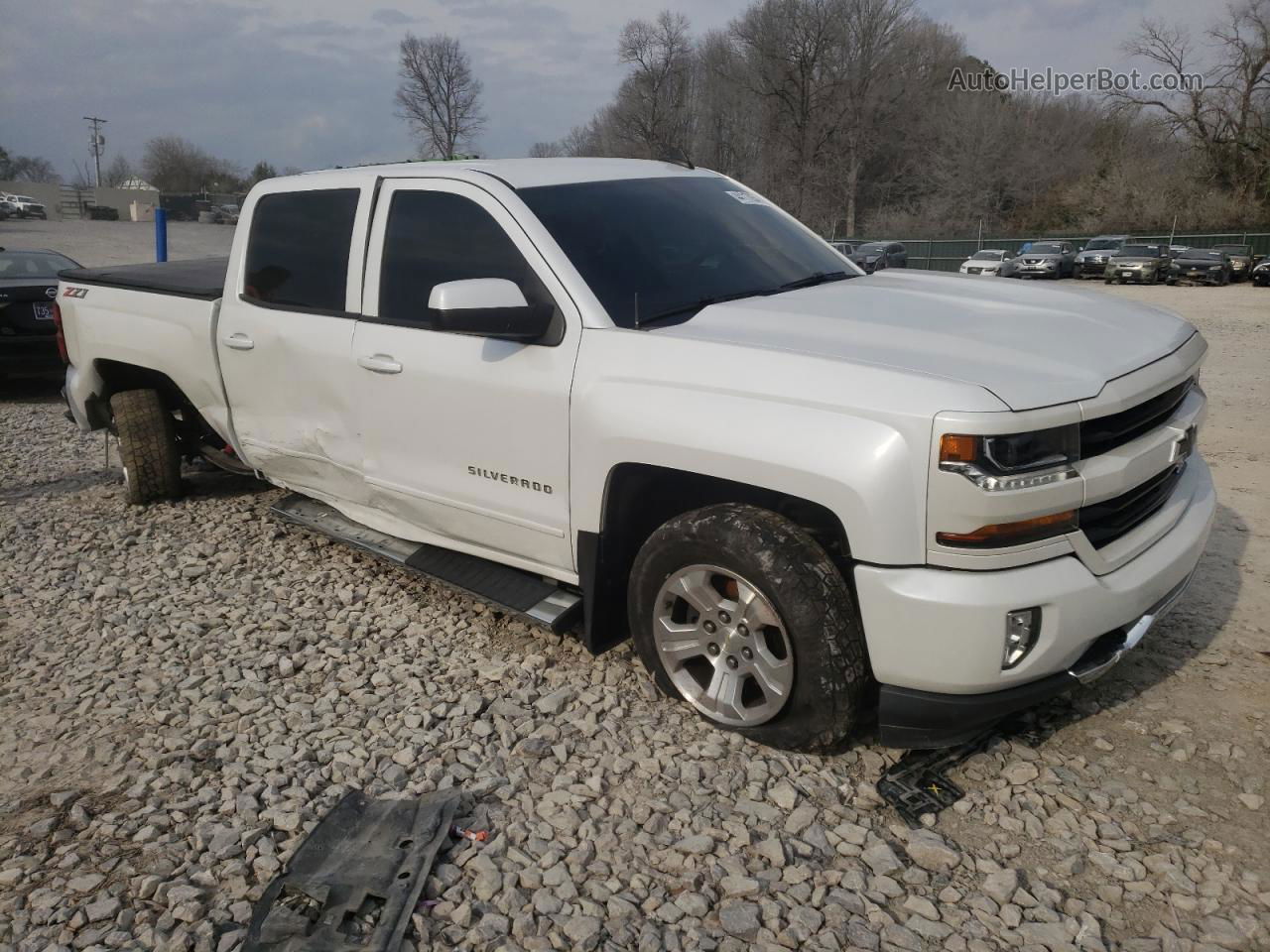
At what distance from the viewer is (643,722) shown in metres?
3.46

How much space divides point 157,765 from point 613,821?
62.3 inches

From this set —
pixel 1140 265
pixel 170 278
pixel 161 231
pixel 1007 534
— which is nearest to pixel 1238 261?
pixel 1140 265

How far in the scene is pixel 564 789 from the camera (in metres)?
3.10

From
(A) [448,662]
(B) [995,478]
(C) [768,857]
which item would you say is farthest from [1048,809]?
(A) [448,662]

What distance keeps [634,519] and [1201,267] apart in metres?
32.4

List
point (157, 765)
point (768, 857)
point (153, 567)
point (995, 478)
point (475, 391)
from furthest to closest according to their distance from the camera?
point (153, 567), point (475, 391), point (157, 765), point (768, 857), point (995, 478)

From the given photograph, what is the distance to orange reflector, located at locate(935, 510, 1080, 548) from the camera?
8.63 ft

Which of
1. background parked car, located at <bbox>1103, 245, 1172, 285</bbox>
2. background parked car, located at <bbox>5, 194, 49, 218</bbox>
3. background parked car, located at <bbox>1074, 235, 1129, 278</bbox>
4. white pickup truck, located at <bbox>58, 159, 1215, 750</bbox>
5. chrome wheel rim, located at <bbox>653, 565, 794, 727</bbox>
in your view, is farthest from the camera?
background parked car, located at <bbox>5, 194, 49, 218</bbox>

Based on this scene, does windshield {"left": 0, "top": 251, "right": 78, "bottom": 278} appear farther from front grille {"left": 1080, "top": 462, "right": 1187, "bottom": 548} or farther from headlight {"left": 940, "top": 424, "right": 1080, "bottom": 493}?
front grille {"left": 1080, "top": 462, "right": 1187, "bottom": 548}

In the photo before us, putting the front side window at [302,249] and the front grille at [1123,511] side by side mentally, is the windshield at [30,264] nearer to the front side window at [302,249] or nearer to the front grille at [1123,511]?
the front side window at [302,249]

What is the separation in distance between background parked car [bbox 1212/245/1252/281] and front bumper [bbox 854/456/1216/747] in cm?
3387

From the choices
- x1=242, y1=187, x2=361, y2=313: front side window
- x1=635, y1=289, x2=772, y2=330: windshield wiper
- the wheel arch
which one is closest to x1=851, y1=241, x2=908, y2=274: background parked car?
x1=242, y1=187, x2=361, y2=313: front side window

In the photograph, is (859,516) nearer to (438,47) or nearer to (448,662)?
(448,662)

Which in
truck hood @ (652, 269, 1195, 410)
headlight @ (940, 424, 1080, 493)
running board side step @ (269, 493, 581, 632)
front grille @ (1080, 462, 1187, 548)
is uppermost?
truck hood @ (652, 269, 1195, 410)
